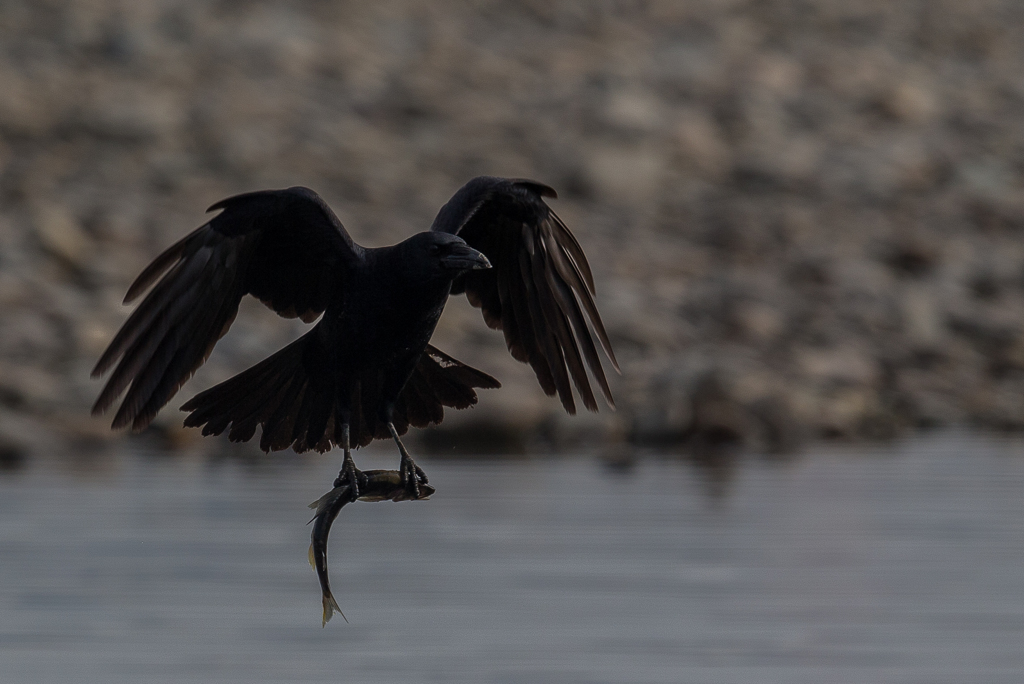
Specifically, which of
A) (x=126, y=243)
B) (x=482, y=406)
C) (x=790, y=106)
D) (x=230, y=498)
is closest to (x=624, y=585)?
(x=230, y=498)

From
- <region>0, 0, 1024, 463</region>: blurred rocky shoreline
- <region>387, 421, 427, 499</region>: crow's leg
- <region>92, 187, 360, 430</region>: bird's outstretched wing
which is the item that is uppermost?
<region>0, 0, 1024, 463</region>: blurred rocky shoreline

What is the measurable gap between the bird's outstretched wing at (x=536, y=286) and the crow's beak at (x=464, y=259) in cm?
69

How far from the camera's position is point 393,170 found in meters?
24.3

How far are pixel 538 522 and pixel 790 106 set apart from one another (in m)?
14.0

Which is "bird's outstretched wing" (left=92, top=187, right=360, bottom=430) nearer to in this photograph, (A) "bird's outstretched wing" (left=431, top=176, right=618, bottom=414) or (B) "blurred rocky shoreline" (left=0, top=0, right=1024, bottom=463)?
(A) "bird's outstretched wing" (left=431, top=176, right=618, bottom=414)

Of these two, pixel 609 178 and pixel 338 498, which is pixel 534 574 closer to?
pixel 338 498

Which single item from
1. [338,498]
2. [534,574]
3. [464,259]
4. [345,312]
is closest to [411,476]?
[338,498]

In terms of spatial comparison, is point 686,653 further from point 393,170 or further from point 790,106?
point 790,106

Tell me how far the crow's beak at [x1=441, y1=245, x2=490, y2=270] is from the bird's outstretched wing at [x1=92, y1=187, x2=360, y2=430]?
48 centimetres

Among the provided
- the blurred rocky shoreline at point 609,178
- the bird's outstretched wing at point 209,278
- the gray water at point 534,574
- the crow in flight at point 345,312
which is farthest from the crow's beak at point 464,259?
the blurred rocky shoreline at point 609,178

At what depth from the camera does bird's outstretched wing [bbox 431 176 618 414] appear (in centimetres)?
923

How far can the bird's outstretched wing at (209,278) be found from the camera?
810 cm

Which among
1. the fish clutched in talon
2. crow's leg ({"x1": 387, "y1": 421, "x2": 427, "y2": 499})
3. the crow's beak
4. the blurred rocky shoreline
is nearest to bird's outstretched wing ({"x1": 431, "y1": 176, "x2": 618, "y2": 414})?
the crow's beak

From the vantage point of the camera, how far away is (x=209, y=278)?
8.36m
